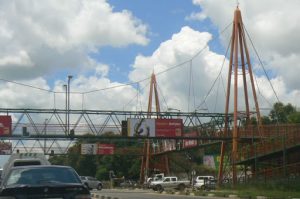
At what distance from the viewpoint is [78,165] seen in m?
130

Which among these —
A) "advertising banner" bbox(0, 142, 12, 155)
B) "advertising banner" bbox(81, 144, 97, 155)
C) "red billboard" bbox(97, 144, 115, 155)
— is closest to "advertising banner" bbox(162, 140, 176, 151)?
"red billboard" bbox(97, 144, 115, 155)

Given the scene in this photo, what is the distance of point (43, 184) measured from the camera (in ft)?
37.3

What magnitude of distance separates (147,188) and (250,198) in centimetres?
3864

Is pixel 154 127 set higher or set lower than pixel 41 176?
higher

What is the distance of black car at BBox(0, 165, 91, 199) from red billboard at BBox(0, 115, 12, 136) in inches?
2052

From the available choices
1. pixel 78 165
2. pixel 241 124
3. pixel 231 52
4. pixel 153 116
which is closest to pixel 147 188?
pixel 153 116

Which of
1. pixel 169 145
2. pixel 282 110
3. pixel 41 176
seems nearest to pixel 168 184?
pixel 169 145

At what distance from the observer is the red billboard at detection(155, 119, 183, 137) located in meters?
65.9

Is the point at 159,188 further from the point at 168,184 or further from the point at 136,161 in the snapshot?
the point at 136,161

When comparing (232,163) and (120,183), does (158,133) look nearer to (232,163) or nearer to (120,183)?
(232,163)

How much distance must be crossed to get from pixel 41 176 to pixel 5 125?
53.0 m

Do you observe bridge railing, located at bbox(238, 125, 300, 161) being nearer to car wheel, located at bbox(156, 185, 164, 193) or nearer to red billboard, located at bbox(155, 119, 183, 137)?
red billboard, located at bbox(155, 119, 183, 137)

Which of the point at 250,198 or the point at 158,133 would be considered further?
the point at 158,133

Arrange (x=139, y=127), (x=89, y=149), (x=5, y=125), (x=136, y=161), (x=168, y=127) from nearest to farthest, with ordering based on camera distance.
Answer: (x=5, y=125)
(x=139, y=127)
(x=168, y=127)
(x=89, y=149)
(x=136, y=161)
